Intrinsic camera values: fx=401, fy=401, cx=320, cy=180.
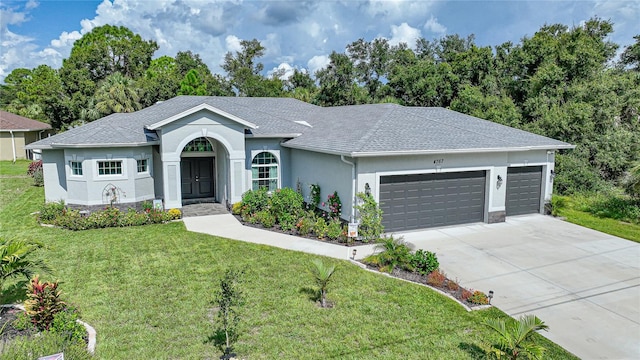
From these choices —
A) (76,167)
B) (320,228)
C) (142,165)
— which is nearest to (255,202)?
(320,228)

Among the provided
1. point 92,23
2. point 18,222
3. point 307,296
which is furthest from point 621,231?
point 92,23

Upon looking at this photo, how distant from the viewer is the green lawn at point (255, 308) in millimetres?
7004

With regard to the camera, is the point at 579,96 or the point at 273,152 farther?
the point at 579,96

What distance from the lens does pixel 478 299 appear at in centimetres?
875

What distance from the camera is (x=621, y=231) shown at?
14664mm

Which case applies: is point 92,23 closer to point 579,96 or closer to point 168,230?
point 168,230

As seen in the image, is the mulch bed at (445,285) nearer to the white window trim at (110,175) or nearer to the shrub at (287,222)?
the shrub at (287,222)

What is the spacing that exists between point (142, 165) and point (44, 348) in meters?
12.3

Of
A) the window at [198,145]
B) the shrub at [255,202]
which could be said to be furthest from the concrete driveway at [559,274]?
the window at [198,145]

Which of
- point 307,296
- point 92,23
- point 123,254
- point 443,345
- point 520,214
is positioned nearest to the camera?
point 443,345

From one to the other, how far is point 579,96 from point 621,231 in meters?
13.4

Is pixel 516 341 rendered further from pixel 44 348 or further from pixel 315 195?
pixel 315 195

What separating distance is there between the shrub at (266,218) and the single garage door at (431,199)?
416 cm

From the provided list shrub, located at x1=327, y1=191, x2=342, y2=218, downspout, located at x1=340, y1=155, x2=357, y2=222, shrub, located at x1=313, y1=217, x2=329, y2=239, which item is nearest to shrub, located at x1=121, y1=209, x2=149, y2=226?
shrub, located at x1=313, y1=217, x2=329, y2=239
